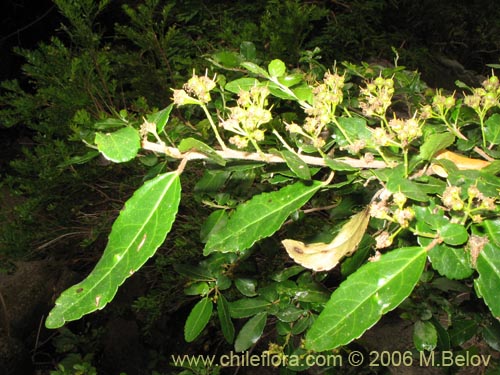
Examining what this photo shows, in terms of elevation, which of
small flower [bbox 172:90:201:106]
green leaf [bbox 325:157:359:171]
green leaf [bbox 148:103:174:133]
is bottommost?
green leaf [bbox 325:157:359:171]

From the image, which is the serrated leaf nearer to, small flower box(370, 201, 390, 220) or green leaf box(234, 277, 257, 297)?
small flower box(370, 201, 390, 220)

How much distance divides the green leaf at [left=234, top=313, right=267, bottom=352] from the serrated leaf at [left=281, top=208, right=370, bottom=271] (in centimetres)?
67

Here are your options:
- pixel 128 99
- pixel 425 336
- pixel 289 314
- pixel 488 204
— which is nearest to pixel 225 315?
pixel 289 314

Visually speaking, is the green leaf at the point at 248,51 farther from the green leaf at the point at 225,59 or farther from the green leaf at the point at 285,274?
the green leaf at the point at 285,274

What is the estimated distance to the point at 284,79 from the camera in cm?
77

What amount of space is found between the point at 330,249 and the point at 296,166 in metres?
0.16

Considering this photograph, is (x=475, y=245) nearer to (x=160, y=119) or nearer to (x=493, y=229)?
(x=493, y=229)

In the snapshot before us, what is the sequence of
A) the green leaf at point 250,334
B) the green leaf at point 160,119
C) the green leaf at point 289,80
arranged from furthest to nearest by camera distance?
the green leaf at point 250,334
the green leaf at point 289,80
the green leaf at point 160,119

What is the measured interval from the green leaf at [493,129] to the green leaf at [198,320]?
0.85 m

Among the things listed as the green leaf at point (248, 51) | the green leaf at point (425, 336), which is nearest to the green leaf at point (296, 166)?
the green leaf at point (248, 51)

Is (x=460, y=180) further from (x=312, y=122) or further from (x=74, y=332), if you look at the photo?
(x=74, y=332)

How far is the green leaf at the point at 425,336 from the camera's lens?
1241 mm

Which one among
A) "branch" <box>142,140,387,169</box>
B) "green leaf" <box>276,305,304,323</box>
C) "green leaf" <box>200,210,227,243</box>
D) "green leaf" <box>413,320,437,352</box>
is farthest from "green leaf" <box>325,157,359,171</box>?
"green leaf" <box>413,320,437,352</box>

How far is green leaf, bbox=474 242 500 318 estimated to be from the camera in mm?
569
